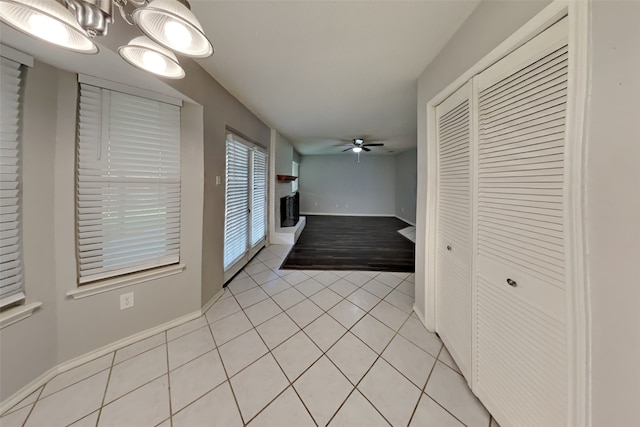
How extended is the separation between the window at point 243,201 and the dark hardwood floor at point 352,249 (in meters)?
0.71

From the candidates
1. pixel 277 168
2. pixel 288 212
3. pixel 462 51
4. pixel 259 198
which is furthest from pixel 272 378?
pixel 288 212

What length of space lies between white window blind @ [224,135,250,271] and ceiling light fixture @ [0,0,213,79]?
1.79 meters

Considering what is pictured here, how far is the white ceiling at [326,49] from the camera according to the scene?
124 centimetres

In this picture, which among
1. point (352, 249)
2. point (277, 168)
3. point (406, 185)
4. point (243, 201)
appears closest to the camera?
point (243, 201)

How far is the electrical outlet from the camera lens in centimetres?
159

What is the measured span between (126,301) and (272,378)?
127 cm

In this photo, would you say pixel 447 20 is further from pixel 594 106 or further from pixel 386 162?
pixel 386 162

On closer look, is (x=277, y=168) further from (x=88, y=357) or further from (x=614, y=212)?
(x=614, y=212)

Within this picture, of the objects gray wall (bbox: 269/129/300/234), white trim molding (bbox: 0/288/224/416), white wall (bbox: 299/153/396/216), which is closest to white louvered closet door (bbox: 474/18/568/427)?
white trim molding (bbox: 0/288/224/416)

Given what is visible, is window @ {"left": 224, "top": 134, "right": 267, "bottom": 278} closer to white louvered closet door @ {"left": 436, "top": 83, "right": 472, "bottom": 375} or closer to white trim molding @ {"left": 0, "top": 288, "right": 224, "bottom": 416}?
white trim molding @ {"left": 0, "top": 288, "right": 224, "bottom": 416}

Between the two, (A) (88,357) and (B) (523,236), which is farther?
(A) (88,357)

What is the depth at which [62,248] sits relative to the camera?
Result: 138 centimetres

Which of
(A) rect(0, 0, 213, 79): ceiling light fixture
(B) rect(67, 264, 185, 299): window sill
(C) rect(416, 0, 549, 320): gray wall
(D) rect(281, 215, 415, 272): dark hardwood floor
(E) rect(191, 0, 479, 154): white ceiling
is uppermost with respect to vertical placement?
(E) rect(191, 0, 479, 154): white ceiling

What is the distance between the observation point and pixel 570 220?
19.8 inches
